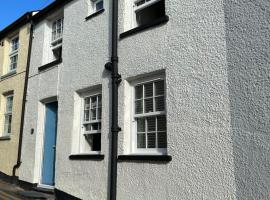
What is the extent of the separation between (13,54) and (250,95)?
1006 centimetres

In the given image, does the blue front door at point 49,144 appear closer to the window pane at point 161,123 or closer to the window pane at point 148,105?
the window pane at point 148,105

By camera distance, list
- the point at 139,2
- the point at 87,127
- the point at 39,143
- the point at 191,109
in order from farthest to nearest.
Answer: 1. the point at 39,143
2. the point at 87,127
3. the point at 139,2
4. the point at 191,109

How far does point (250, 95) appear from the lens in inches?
180

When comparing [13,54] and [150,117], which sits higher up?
[13,54]

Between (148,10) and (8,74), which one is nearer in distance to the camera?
(148,10)

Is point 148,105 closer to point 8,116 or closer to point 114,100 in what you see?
point 114,100

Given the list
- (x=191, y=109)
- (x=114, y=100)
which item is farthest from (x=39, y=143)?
(x=191, y=109)

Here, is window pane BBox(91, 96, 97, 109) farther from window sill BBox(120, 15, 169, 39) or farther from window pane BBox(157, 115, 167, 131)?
window pane BBox(157, 115, 167, 131)

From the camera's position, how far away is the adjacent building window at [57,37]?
385 inches

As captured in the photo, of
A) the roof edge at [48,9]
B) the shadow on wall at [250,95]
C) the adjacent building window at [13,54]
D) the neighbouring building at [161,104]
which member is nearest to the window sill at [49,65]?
the neighbouring building at [161,104]

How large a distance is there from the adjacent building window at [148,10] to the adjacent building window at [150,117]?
153cm

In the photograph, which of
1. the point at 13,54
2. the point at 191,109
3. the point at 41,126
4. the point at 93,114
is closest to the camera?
the point at 191,109

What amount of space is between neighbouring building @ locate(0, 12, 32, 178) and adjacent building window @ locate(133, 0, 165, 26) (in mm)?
5325

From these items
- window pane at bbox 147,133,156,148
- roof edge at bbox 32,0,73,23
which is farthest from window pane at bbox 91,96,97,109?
roof edge at bbox 32,0,73,23
